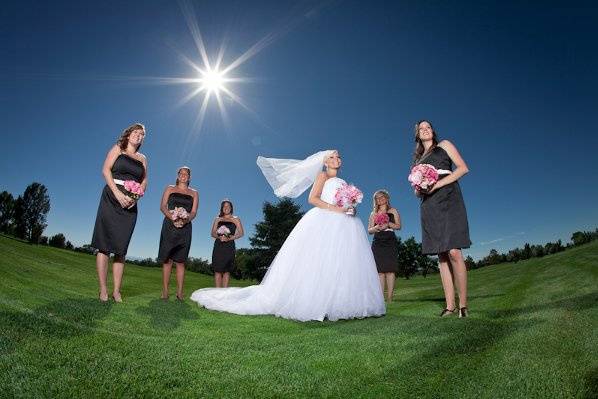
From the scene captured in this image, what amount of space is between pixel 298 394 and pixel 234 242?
9756 mm

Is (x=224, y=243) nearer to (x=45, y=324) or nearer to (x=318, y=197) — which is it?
(x=318, y=197)

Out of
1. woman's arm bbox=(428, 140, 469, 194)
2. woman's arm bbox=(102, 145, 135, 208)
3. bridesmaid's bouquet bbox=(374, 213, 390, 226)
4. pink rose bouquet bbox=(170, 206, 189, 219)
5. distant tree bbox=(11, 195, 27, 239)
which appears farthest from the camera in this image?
distant tree bbox=(11, 195, 27, 239)

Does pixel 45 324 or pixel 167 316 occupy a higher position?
pixel 45 324

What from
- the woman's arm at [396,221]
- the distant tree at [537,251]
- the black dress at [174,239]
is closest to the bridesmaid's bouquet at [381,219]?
the woman's arm at [396,221]

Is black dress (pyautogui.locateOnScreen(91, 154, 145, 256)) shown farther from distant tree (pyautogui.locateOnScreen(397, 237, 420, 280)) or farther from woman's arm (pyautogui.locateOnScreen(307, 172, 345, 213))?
distant tree (pyautogui.locateOnScreen(397, 237, 420, 280))

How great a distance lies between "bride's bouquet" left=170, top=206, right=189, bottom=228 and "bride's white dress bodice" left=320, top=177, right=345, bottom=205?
3.62 meters

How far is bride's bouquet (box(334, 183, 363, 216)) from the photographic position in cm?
737

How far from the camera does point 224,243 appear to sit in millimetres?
12047

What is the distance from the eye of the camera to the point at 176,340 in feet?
14.1

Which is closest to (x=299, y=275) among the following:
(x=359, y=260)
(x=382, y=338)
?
(x=359, y=260)

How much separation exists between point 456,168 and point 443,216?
822 mm

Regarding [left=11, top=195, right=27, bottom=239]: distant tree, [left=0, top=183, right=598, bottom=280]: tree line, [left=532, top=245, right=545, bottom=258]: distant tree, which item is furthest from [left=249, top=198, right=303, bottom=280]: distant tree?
[left=11, top=195, right=27, bottom=239]: distant tree

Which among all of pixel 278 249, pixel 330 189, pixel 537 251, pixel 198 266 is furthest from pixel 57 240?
pixel 537 251

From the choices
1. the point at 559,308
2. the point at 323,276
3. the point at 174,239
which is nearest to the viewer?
the point at 559,308
